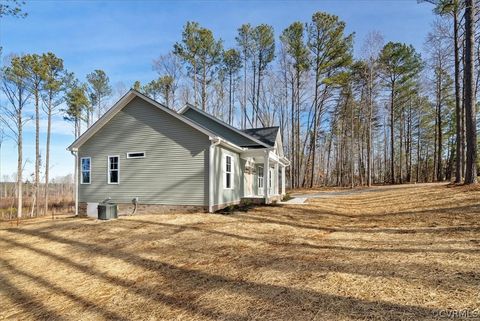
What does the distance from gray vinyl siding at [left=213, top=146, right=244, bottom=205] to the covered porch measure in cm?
60

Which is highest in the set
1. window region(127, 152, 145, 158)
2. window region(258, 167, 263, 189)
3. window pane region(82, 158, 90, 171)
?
window region(127, 152, 145, 158)

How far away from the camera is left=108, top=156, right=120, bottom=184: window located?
1288 cm

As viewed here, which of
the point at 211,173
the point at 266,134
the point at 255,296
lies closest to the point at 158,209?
the point at 211,173

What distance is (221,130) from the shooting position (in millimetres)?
15938

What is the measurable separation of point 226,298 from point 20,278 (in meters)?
4.65

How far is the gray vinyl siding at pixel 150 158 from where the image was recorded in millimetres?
11469

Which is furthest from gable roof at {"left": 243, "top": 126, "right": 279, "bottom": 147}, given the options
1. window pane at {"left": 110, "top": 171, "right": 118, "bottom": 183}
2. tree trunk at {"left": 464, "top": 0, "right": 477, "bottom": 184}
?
tree trunk at {"left": 464, "top": 0, "right": 477, "bottom": 184}

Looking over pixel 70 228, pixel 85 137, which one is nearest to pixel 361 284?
pixel 70 228

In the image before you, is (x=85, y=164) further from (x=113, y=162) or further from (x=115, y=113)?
(x=115, y=113)

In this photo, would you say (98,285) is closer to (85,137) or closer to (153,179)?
(153,179)

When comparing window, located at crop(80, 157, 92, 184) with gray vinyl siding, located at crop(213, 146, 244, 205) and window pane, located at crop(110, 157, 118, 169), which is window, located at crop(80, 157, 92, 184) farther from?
gray vinyl siding, located at crop(213, 146, 244, 205)

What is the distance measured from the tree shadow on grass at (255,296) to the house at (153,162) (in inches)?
229

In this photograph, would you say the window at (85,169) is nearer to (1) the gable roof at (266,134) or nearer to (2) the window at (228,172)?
(2) the window at (228,172)

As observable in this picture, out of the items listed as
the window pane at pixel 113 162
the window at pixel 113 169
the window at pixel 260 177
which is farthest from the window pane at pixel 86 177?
the window at pixel 260 177
